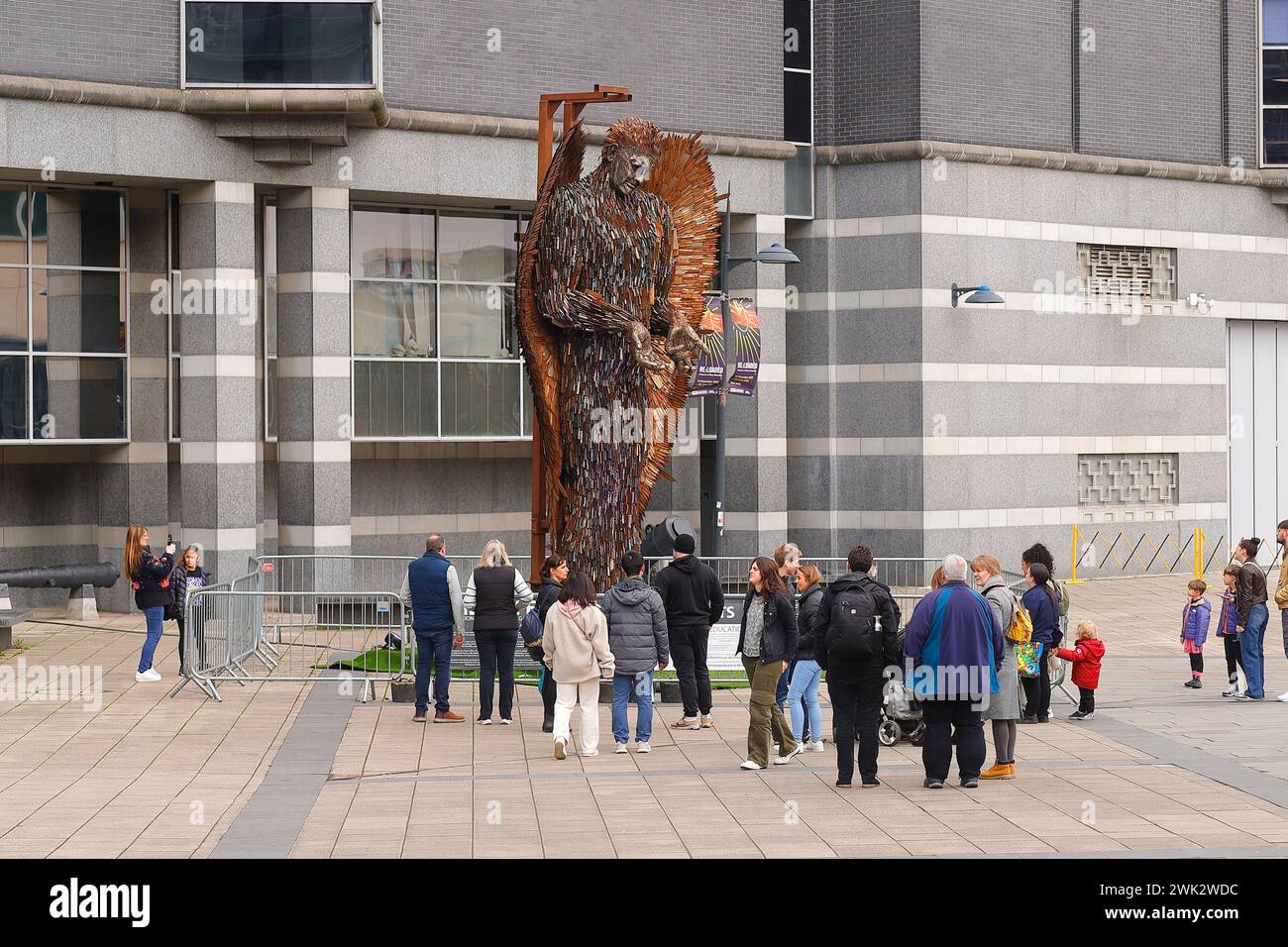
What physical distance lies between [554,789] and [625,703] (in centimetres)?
173

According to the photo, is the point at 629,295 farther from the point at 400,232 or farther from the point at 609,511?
the point at 400,232

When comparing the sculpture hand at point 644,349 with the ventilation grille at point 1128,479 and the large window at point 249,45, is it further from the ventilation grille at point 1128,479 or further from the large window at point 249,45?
the ventilation grille at point 1128,479

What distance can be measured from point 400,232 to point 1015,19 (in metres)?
12.4

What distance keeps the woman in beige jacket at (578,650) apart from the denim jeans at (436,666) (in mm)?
→ 2097

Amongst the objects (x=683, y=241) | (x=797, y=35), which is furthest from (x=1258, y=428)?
(x=683, y=241)

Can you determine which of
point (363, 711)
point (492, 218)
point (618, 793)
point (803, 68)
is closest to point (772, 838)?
point (618, 793)

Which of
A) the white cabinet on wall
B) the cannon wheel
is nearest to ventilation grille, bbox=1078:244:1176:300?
the white cabinet on wall

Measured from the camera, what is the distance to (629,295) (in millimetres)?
17031

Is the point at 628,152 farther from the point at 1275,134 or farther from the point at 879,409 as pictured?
the point at 1275,134

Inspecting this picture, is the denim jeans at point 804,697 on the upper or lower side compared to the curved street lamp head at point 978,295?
lower

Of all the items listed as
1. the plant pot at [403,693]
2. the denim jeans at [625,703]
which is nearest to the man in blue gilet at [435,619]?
the plant pot at [403,693]

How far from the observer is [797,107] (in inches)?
1224

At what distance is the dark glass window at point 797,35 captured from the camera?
102ft

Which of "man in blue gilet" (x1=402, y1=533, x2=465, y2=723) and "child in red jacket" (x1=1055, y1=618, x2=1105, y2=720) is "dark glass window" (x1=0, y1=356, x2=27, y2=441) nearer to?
"man in blue gilet" (x1=402, y1=533, x2=465, y2=723)
